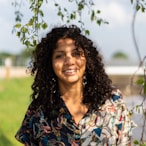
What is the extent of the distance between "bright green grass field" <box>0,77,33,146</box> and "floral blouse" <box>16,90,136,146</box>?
611 centimetres

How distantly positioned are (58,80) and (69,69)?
0.67 feet

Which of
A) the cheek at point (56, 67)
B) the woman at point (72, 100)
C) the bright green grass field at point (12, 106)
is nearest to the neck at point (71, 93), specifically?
the woman at point (72, 100)

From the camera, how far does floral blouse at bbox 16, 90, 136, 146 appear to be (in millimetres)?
2689

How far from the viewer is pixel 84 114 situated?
2768mm

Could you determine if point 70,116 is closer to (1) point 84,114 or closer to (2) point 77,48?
(1) point 84,114

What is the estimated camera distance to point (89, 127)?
8.91ft

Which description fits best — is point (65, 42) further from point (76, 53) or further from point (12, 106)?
point (12, 106)

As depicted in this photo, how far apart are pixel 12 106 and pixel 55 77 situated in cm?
1554

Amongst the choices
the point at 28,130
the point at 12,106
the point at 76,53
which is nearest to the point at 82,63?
the point at 76,53

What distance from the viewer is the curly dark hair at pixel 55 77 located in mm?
2791

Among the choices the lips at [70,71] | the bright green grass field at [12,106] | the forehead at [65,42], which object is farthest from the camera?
the bright green grass field at [12,106]

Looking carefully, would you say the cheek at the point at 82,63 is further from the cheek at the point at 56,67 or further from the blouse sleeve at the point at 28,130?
the blouse sleeve at the point at 28,130

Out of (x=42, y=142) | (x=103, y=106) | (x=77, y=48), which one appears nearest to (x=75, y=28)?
(x=77, y=48)

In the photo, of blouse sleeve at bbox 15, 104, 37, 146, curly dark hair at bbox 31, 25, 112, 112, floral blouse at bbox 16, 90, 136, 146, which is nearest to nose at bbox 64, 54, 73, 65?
curly dark hair at bbox 31, 25, 112, 112
